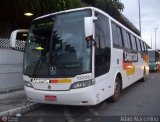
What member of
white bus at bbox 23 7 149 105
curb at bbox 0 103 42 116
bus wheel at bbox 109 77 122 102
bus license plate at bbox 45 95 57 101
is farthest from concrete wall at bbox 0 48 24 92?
bus wheel at bbox 109 77 122 102

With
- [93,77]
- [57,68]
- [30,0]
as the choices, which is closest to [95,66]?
[93,77]

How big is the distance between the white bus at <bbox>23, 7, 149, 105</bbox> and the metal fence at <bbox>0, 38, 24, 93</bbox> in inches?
84.8

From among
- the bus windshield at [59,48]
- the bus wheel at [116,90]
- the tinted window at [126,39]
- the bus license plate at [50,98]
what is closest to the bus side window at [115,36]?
the bus wheel at [116,90]

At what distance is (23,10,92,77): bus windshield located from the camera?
853 cm

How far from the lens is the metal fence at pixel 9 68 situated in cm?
1134

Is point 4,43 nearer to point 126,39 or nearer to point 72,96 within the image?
point 72,96

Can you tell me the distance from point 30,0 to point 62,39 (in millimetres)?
4527

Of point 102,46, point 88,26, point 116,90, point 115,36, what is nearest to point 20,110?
point 102,46

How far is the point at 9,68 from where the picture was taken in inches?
462

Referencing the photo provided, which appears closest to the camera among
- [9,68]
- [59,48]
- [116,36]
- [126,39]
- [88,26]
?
[88,26]

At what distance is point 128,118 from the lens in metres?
8.45

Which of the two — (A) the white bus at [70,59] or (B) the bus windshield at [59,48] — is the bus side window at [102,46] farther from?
(B) the bus windshield at [59,48]

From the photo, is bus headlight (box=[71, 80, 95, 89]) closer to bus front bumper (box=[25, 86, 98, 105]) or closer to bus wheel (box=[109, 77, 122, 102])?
bus front bumper (box=[25, 86, 98, 105])

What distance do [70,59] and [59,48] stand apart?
20.5 inches
